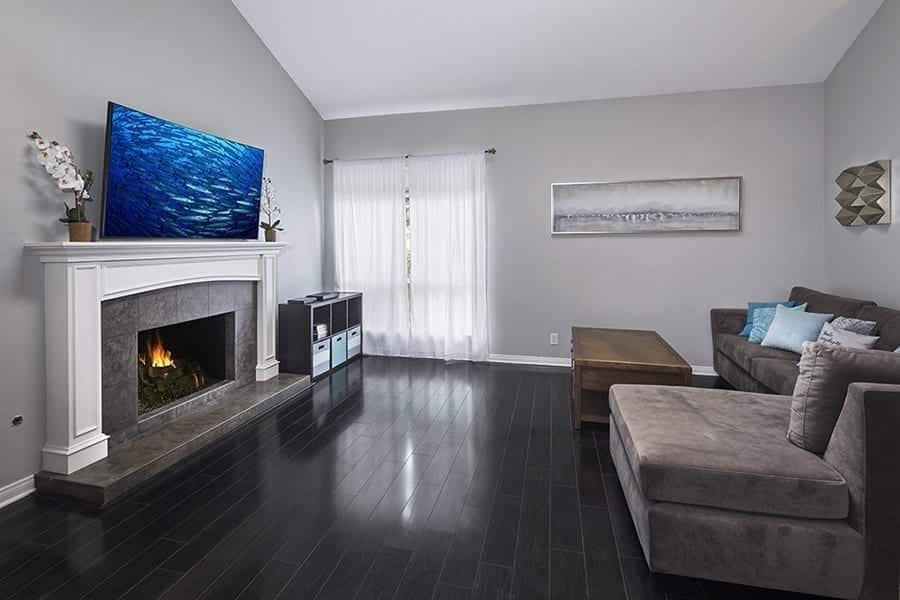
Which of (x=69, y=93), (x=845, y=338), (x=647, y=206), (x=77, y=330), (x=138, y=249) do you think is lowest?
(x=845, y=338)

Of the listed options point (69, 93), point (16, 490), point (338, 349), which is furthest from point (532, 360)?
point (69, 93)

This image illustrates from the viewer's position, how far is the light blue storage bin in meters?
4.76

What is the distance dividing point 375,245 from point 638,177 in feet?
9.60

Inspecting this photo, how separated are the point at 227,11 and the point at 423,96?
1.92m

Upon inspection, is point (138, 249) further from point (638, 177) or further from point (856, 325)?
point (856, 325)

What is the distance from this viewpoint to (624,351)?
346cm

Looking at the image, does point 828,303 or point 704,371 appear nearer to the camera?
point 828,303

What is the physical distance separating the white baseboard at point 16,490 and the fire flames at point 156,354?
1091 mm

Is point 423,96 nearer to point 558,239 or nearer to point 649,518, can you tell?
point 558,239

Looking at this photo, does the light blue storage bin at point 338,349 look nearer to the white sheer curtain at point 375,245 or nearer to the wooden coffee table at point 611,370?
the white sheer curtain at point 375,245

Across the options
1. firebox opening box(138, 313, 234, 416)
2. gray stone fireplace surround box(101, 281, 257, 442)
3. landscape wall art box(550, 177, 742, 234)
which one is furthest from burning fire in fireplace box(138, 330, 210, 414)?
landscape wall art box(550, 177, 742, 234)

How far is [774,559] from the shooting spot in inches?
63.3

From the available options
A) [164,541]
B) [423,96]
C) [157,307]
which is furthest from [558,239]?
[164,541]

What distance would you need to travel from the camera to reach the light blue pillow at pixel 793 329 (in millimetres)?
3457
